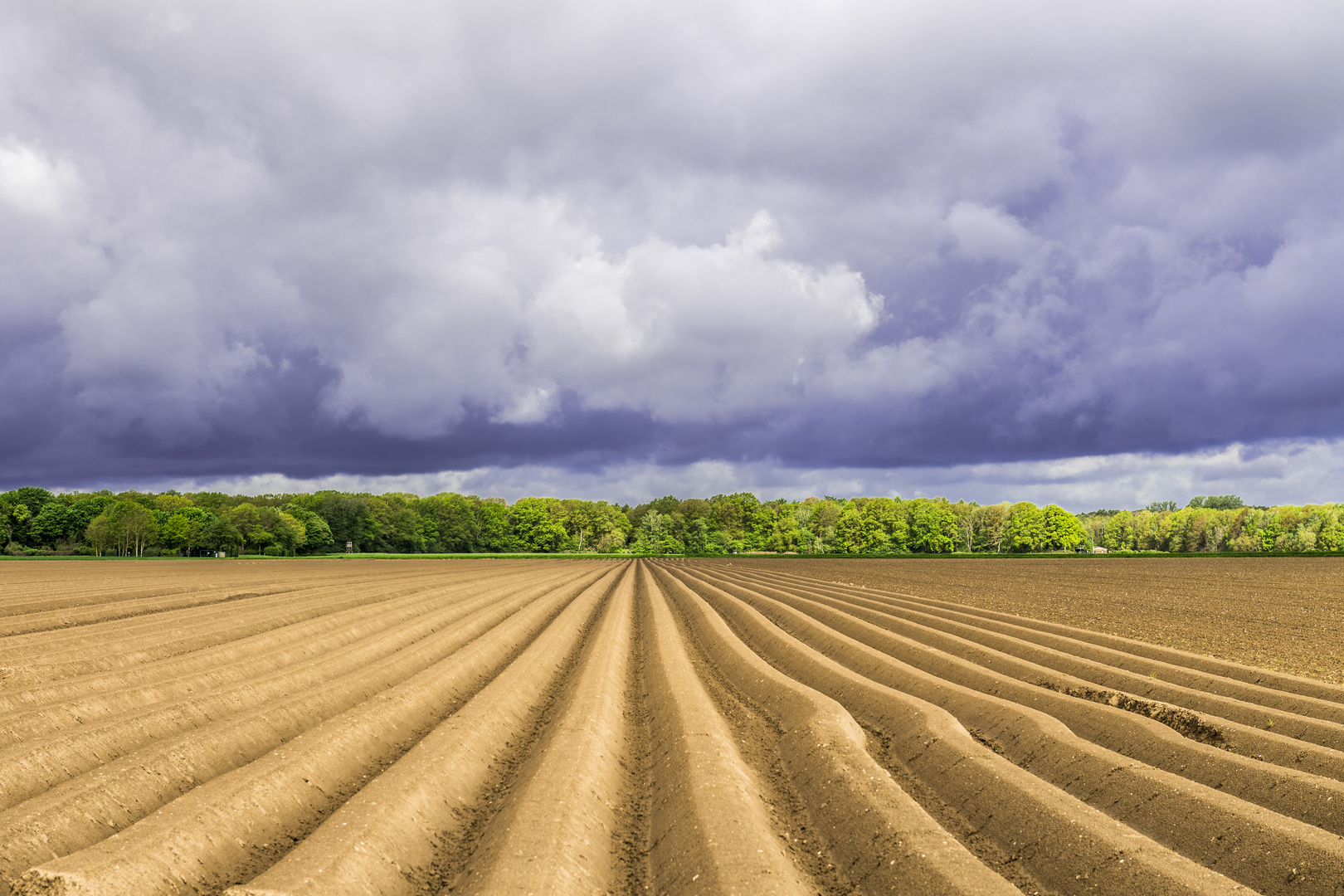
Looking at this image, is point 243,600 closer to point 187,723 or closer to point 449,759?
point 187,723

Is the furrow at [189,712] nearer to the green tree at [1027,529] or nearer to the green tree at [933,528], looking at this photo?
the green tree at [933,528]

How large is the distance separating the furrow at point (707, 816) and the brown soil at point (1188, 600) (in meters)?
11.4

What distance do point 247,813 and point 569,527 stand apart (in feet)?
382

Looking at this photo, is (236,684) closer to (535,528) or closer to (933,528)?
(933,528)

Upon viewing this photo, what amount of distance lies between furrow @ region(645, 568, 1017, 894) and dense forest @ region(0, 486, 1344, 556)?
297ft

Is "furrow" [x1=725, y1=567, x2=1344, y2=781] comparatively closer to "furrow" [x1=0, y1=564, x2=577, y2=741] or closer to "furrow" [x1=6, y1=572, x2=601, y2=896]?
"furrow" [x1=6, y1=572, x2=601, y2=896]

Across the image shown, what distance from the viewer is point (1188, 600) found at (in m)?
25.1

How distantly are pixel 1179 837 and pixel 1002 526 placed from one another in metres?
110

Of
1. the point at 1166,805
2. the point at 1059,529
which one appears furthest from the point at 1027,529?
the point at 1166,805

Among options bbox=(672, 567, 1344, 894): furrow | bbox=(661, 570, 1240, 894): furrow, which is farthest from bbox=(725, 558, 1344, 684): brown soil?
bbox=(661, 570, 1240, 894): furrow

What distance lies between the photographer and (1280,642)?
15.4m

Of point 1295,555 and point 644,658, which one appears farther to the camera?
point 1295,555

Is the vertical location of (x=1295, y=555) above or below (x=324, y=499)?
below

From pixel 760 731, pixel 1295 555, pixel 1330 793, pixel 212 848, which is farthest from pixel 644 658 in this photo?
→ pixel 1295 555
